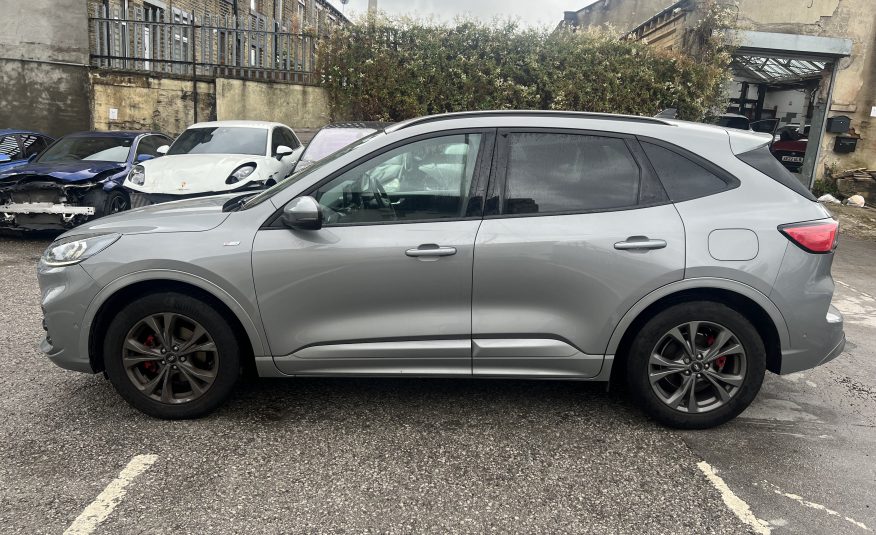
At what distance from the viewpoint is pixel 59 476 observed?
288cm

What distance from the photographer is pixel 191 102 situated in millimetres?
14016

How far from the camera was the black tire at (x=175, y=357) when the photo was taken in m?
3.32

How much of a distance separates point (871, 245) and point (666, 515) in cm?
988

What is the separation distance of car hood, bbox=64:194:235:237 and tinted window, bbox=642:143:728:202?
2.43 meters

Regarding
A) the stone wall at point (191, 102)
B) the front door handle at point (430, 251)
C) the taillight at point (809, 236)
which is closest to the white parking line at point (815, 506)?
the taillight at point (809, 236)

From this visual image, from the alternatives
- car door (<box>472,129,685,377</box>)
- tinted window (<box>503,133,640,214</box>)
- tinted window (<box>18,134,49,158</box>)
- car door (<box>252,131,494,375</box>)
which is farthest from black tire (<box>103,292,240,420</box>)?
tinted window (<box>18,134,49,158</box>)

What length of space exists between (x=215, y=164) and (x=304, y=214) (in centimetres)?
542

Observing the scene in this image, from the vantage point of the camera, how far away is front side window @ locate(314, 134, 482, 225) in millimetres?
3342

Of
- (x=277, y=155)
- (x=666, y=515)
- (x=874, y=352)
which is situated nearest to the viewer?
(x=666, y=515)

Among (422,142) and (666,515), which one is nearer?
(666,515)

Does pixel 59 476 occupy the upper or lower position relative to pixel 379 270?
lower

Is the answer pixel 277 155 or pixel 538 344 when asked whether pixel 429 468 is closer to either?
pixel 538 344

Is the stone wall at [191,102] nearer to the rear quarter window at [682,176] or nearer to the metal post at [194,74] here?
the metal post at [194,74]

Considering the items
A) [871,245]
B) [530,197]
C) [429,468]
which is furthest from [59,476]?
[871,245]
